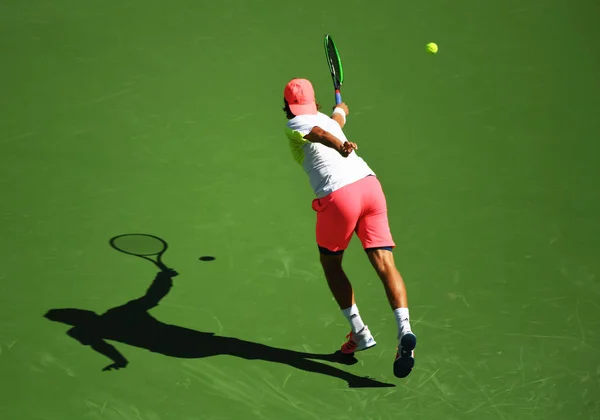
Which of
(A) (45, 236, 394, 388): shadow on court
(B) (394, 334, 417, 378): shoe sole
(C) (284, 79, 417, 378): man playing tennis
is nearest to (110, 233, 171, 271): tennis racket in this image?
(A) (45, 236, 394, 388): shadow on court

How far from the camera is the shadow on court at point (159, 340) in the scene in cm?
743

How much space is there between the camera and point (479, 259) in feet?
27.9

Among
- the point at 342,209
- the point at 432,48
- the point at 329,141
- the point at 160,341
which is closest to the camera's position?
the point at 329,141

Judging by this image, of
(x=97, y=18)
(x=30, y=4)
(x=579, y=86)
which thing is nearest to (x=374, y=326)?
(x=579, y=86)

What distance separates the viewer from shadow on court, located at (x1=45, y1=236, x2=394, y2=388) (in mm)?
7434

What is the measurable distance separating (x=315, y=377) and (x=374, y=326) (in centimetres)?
75

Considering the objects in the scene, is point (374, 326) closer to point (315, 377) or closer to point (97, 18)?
point (315, 377)

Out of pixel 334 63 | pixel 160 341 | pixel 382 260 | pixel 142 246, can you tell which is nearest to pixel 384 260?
pixel 382 260

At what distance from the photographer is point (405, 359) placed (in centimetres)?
688

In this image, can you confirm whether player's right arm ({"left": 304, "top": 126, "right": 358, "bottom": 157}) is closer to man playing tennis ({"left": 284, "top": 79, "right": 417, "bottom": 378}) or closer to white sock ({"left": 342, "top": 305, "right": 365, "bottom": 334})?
man playing tennis ({"left": 284, "top": 79, "right": 417, "bottom": 378})

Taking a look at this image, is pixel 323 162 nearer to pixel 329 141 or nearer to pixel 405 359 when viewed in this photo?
pixel 329 141

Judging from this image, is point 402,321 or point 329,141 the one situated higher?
point 329,141

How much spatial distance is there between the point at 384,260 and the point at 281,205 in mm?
2274

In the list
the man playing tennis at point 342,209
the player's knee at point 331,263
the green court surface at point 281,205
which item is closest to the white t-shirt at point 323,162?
the man playing tennis at point 342,209
